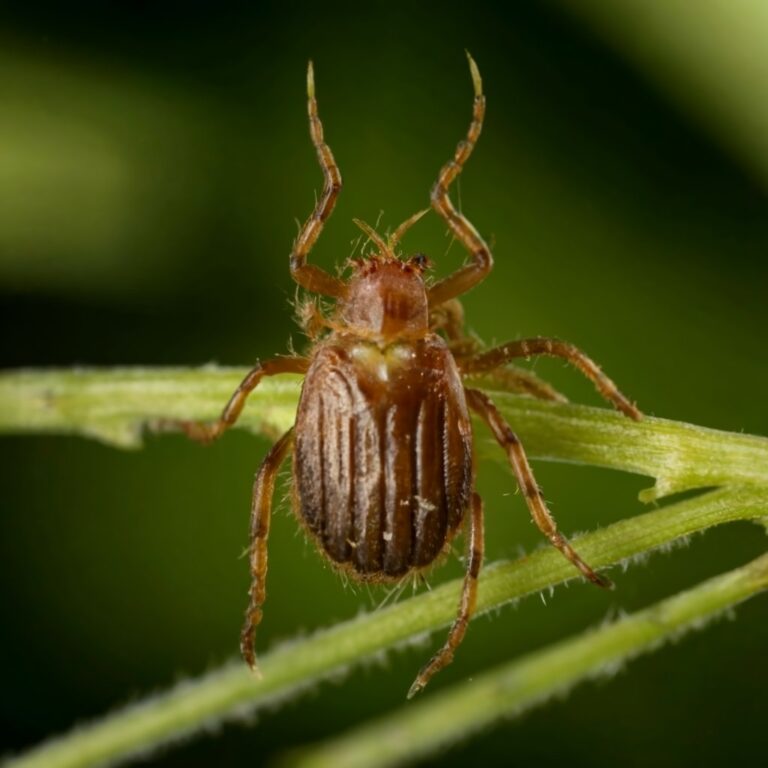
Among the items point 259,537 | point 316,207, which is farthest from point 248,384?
point 316,207

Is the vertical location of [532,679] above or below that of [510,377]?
below

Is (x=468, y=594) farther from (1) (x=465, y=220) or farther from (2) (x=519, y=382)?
(1) (x=465, y=220)

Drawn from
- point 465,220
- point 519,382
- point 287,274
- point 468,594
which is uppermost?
point 287,274

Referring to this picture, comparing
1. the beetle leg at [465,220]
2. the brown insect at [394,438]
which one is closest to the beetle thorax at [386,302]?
the brown insect at [394,438]

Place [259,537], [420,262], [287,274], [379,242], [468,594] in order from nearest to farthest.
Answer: [468,594] → [259,537] → [420,262] → [379,242] → [287,274]

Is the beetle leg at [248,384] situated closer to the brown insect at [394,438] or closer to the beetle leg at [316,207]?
the brown insect at [394,438]

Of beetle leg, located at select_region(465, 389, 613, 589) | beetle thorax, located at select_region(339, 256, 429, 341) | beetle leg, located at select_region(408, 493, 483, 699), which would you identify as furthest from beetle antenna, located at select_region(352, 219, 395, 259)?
beetle leg, located at select_region(408, 493, 483, 699)

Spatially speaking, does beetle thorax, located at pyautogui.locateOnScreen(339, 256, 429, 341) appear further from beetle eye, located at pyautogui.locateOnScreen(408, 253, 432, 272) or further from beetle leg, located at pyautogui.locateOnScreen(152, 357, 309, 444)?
beetle leg, located at pyautogui.locateOnScreen(152, 357, 309, 444)
